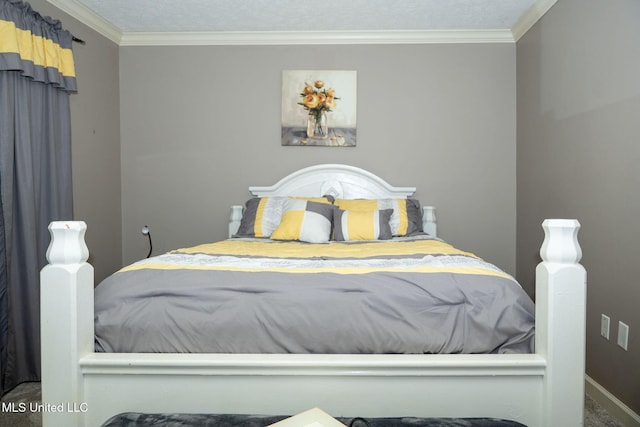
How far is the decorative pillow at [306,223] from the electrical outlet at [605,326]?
62.0 inches

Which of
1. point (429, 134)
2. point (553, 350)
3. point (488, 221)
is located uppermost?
point (429, 134)

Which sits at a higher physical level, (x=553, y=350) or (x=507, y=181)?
(x=507, y=181)

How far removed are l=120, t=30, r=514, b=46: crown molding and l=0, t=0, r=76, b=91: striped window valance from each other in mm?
863

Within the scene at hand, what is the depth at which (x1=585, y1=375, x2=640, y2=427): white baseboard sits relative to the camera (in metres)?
1.90

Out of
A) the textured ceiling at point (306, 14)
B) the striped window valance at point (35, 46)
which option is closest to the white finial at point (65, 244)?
the striped window valance at point (35, 46)

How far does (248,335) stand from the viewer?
1332 millimetres

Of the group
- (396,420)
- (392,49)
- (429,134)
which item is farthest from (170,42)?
(396,420)

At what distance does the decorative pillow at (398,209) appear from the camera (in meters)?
2.96

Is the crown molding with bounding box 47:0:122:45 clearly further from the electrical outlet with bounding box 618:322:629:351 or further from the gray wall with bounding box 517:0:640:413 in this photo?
the electrical outlet with bounding box 618:322:629:351

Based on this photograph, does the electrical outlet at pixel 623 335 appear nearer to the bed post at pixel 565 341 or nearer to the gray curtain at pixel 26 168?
the bed post at pixel 565 341

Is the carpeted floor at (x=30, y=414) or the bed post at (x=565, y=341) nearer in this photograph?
the bed post at (x=565, y=341)

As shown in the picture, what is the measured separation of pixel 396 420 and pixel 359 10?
111 inches

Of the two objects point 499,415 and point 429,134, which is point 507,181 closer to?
point 429,134

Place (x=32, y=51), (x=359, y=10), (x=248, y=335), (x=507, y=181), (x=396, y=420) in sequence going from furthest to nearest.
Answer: (x=507, y=181)
(x=359, y=10)
(x=32, y=51)
(x=248, y=335)
(x=396, y=420)
